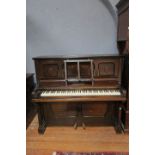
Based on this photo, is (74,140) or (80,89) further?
(80,89)

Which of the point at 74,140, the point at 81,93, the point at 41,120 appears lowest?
the point at 74,140

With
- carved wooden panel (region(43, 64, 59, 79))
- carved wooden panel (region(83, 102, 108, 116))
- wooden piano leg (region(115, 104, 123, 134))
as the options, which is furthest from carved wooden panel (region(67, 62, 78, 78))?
wooden piano leg (region(115, 104, 123, 134))

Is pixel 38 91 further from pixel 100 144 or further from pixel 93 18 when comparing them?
pixel 93 18

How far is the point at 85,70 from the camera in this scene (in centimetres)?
267

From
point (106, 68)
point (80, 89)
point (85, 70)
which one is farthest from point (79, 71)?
point (106, 68)

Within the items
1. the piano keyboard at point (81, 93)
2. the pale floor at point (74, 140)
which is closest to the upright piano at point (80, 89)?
the piano keyboard at point (81, 93)

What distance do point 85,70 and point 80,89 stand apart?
297mm

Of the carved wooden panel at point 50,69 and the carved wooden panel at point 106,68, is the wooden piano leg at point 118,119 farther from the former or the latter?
the carved wooden panel at point 50,69

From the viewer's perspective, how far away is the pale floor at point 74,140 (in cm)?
227

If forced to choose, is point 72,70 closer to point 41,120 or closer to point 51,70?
point 51,70

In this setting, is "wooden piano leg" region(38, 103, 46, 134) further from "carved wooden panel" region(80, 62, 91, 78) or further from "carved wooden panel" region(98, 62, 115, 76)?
"carved wooden panel" region(98, 62, 115, 76)
